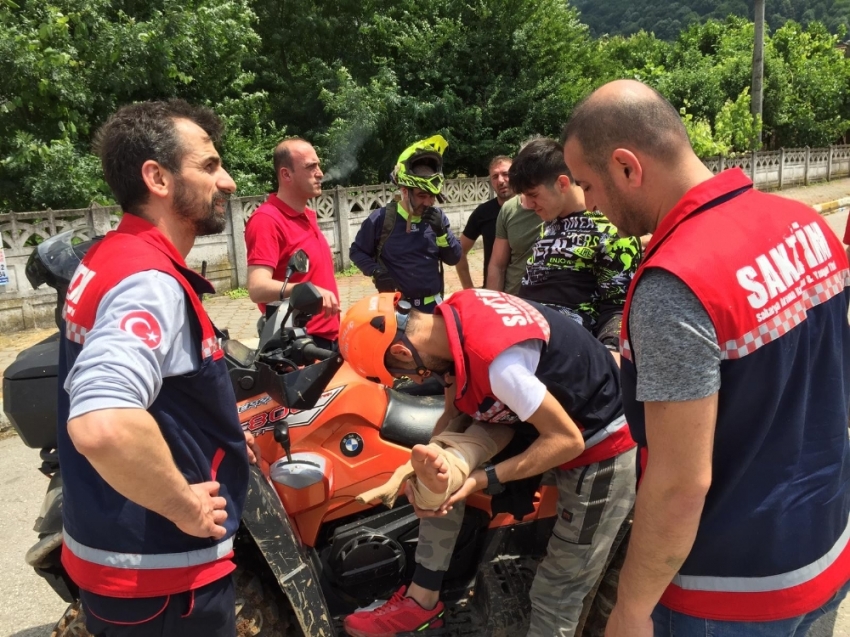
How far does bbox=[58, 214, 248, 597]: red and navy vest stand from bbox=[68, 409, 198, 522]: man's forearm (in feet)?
0.33

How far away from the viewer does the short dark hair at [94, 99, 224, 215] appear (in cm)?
167

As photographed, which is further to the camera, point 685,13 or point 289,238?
point 685,13

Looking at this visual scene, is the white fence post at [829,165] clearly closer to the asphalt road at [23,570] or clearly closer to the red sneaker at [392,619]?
the asphalt road at [23,570]

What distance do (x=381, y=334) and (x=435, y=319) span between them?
182mm

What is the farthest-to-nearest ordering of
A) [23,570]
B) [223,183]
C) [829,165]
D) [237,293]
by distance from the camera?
[829,165]
[237,293]
[23,570]
[223,183]

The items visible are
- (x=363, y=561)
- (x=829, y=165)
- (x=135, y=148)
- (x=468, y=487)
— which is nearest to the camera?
(x=135, y=148)

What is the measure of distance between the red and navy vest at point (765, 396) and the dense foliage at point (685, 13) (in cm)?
7759

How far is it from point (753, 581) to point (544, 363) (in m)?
0.87

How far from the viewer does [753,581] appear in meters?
1.40

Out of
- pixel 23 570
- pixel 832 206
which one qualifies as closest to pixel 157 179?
pixel 23 570

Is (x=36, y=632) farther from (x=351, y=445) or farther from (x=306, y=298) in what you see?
(x=306, y=298)

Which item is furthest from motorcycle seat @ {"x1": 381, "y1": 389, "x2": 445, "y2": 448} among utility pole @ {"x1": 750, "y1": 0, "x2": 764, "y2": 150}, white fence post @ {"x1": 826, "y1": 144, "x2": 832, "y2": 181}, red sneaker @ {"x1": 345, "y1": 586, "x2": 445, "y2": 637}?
white fence post @ {"x1": 826, "y1": 144, "x2": 832, "y2": 181}

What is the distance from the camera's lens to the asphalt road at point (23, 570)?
2.94 m

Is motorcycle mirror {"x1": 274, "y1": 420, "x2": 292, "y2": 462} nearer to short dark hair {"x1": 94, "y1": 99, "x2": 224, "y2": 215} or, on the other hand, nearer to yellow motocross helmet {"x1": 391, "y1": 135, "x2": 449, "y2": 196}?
short dark hair {"x1": 94, "y1": 99, "x2": 224, "y2": 215}
